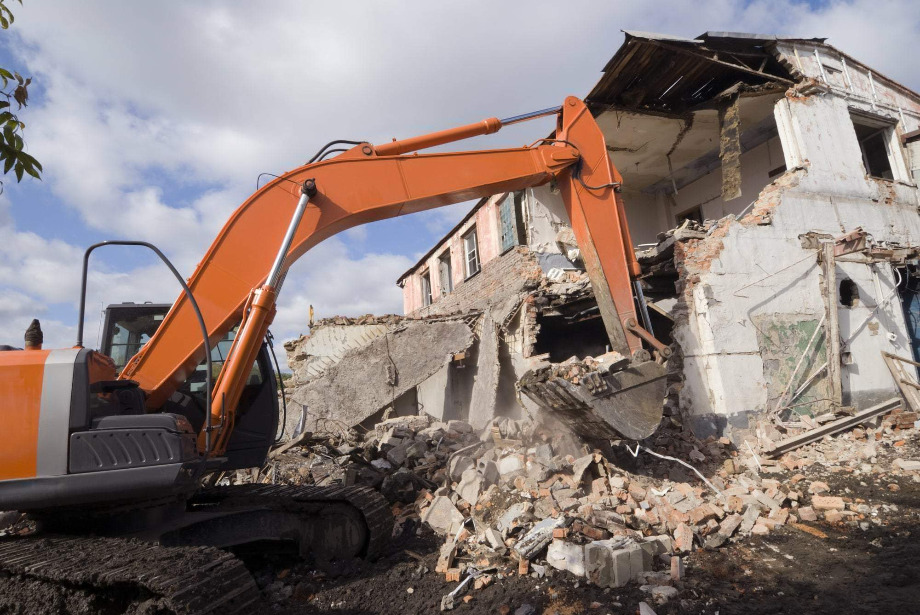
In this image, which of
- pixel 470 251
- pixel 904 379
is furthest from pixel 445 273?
pixel 904 379

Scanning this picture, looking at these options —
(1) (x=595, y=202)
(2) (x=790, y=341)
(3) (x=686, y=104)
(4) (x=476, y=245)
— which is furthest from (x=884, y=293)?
(4) (x=476, y=245)

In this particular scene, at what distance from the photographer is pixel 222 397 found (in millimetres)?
3621

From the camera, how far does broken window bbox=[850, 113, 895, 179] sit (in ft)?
36.9

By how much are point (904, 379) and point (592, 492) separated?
24.2 feet

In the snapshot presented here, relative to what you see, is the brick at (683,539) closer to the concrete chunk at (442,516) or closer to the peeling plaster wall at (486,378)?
the concrete chunk at (442,516)

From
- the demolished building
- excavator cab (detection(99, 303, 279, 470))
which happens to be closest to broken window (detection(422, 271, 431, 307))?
the demolished building

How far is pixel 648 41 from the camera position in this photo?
860 cm

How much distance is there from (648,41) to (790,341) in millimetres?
5501

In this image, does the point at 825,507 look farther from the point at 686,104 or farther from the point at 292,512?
the point at 686,104

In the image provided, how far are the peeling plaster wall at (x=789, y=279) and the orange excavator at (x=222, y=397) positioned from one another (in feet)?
9.89

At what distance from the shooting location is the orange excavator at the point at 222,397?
2.83 metres

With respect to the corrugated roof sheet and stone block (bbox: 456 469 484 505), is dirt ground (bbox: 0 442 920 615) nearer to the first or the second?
stone block (bbox: 456 469 484 505)

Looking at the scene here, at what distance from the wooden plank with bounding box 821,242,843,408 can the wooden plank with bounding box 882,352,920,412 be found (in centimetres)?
132

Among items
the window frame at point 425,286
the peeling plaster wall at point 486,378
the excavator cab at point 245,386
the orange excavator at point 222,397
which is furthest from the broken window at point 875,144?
the window frame at point 425,286
